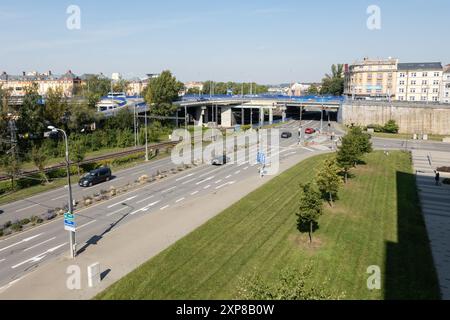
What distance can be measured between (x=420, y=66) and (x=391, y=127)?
49.8 m

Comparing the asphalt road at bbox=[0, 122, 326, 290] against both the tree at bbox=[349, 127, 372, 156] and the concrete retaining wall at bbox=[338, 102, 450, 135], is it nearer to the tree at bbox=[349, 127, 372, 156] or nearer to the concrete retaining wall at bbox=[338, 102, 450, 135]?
the tree at bbox=[349, 127, 372, 156]

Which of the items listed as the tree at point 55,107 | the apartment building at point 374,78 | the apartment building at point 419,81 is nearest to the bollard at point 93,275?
the tree at point 55,107

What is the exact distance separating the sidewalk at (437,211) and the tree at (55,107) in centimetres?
4588

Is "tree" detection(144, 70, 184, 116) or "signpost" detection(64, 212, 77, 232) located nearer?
"signpost" detection(64, 212, 77, 232)

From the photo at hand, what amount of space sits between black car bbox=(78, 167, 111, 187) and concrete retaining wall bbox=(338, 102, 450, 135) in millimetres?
59996

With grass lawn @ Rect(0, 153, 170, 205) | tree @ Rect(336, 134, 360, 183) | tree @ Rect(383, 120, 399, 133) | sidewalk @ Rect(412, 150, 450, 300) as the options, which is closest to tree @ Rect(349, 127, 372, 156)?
tree @ Rect(336, 134, 360, 183)

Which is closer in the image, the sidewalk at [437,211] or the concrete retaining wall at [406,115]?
the sidewalk at [437,211]

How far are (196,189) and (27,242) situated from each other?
48.5ft

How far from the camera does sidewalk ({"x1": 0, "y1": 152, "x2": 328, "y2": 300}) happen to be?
16.5 metres

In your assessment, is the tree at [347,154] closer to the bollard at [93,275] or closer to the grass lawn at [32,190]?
the grass lawn at [32,190]

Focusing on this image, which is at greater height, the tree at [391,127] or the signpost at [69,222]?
the tree at [391,127]

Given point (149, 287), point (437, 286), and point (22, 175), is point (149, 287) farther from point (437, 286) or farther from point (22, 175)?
point (22, 175)

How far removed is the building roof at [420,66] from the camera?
110375mm

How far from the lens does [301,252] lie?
20.9 meters
